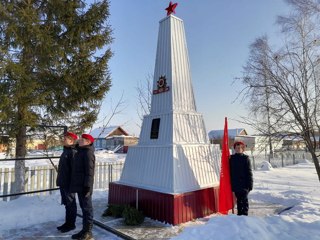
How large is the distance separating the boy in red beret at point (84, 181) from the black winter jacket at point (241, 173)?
9.58 ft

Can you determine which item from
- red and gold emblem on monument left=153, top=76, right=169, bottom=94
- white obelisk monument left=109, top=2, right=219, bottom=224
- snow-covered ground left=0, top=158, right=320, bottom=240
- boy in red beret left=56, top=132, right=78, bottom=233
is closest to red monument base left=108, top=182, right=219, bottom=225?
white obelisk monument left=109, top=2, right=219, bottom=224

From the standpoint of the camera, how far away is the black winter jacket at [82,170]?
15.0 feet

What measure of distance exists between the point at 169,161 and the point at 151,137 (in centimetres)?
108

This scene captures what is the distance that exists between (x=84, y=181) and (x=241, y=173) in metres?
3.13

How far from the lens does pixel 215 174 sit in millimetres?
6719

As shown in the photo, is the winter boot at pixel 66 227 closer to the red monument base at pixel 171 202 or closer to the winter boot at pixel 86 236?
the winter boot at pixel 86 236

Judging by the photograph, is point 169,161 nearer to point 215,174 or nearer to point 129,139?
point 215,174

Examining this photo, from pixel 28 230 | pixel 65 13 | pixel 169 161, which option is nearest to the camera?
pixel 28 230

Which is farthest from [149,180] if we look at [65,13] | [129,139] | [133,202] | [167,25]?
[129,139]

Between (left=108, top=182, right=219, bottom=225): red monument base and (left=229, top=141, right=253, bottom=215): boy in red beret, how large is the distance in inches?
30.6

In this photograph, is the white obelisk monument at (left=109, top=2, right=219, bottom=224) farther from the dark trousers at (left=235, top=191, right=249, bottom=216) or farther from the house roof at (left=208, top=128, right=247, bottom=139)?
the house roof at (left=208, top=128, right=247, bottom=139)

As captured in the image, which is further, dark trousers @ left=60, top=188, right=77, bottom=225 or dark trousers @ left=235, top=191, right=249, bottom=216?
dark trousers @ left=235, top=191, right=249, bottom=216

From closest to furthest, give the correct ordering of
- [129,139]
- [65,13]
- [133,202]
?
[133,202] < [65,13] < [129,139]

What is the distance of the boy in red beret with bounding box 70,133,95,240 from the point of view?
4586 mm
